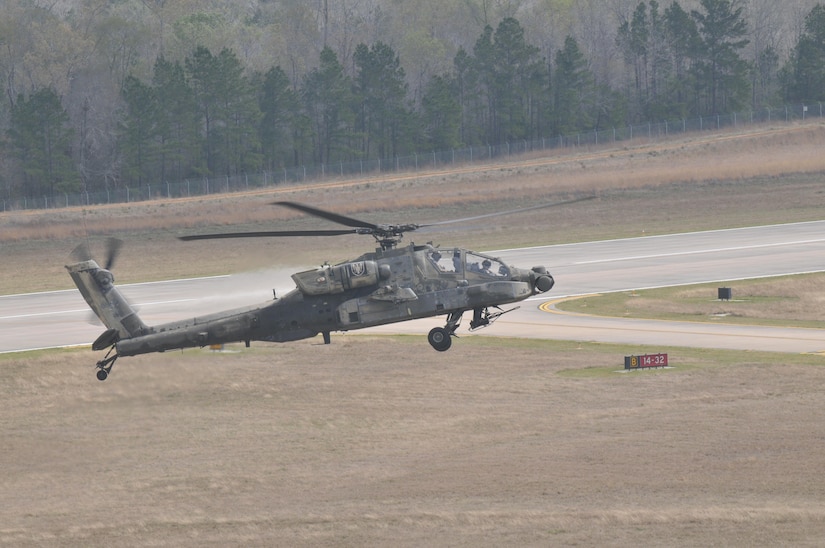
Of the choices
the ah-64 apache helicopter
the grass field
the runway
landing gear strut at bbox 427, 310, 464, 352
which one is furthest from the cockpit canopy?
the runway

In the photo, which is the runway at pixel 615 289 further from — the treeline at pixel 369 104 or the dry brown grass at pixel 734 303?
the treeline at pixel 369 104

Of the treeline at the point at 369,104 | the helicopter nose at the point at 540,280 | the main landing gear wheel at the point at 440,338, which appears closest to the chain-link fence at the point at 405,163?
the treeline at the point at 369,104

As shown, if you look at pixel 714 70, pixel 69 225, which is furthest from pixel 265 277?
pixel 714 70

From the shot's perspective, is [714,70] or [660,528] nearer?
[660,528]

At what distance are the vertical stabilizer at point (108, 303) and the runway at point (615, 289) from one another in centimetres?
1437

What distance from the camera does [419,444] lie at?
55.1 metres

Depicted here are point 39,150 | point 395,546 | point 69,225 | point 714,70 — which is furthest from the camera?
point 714,70

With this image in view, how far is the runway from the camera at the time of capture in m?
71.4

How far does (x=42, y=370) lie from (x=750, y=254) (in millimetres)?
54387

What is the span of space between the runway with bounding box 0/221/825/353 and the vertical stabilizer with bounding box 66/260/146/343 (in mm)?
14373

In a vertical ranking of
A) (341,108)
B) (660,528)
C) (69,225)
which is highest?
(341,108)

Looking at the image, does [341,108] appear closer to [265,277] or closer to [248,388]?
[248,388]

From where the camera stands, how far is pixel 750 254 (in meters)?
97.6

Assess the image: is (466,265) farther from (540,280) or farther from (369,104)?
(369,104)
